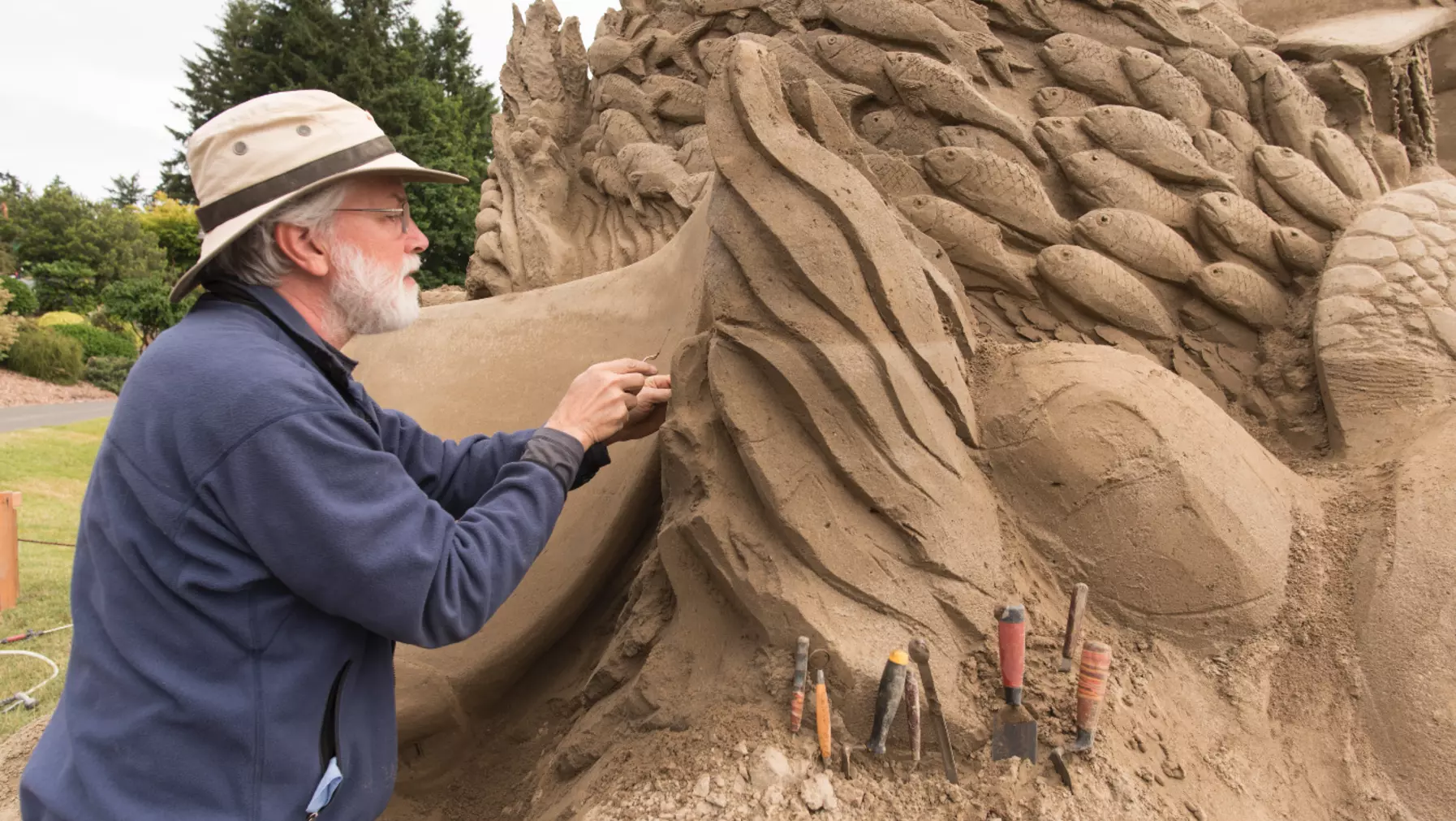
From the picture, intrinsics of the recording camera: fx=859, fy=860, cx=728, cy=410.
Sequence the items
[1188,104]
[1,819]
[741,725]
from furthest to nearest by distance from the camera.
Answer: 1. [1188,104]
2. [1,819]
3. [741,725]

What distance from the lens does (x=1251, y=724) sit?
166 centimetres

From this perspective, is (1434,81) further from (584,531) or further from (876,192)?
(584,531)

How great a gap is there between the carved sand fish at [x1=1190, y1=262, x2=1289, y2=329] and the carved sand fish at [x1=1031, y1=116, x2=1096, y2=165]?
1.63 ft

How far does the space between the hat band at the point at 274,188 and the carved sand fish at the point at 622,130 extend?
302 cm

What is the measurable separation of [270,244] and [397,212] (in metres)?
0.18

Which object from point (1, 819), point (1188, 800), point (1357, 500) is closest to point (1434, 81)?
point (1357, 500)

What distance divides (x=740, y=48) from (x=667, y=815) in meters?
1.47

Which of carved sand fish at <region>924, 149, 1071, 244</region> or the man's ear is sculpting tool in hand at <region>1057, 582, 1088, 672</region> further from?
the man's ear

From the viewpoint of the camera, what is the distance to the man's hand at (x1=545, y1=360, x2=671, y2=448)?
1421 mm

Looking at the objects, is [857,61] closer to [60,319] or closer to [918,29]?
[918,29]

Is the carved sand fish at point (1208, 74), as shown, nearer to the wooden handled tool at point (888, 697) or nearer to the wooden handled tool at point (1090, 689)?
the wooden handled tool at point (1090, 689)

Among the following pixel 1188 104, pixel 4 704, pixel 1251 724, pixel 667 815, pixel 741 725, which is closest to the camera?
pixel 667 815

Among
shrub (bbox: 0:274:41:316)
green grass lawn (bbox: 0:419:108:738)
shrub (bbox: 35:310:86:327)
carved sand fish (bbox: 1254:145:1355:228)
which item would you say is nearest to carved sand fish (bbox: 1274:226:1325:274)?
carved sand fish (bbox: 1254:145:1355:228)

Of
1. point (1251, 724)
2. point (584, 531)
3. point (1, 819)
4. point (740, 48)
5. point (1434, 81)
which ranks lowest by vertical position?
point (1, 819)
